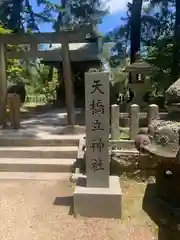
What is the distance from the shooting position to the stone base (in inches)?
177

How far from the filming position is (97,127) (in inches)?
183

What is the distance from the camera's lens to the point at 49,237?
3879 mm

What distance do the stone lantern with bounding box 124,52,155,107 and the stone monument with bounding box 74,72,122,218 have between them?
6975 mm

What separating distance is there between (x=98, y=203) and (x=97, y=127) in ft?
4.00

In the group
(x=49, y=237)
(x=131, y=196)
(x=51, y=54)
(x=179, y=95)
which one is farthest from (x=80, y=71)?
(x=179, y=95)

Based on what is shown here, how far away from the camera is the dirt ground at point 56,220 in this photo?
13.0 ft

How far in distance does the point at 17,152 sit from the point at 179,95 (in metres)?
5.86

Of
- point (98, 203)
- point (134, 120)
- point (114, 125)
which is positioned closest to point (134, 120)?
point (134, 120)

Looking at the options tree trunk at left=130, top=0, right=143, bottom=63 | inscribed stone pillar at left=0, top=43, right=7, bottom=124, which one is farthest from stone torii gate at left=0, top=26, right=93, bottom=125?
tree trunk at left=130, top=0, right=143, bottom=63

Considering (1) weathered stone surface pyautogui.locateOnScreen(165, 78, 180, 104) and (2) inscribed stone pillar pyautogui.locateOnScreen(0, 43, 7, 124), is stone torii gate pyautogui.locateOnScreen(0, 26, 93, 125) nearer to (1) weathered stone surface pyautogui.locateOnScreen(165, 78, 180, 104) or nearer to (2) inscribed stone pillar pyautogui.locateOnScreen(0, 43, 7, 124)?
(2) inscribed stone pillar pyautogui.locateOnScreen(0, 43, 7, 124)

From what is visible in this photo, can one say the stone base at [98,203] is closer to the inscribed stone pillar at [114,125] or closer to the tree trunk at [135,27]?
the inscribed stone pillar at [114,125]

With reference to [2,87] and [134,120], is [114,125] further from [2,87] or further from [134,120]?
[2,87]

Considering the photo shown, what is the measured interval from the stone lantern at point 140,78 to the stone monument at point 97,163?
22.9 feet

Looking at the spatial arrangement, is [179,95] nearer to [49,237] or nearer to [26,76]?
[49,237]
